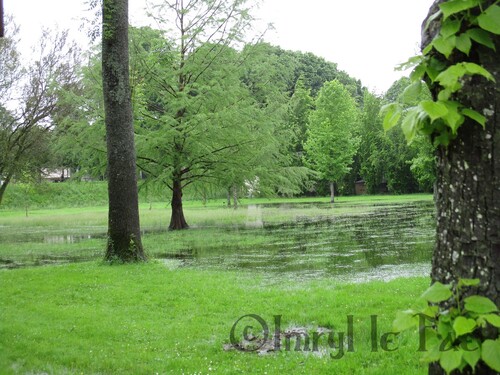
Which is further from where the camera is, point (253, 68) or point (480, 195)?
point (253, 68)

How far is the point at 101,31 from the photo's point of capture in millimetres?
12883

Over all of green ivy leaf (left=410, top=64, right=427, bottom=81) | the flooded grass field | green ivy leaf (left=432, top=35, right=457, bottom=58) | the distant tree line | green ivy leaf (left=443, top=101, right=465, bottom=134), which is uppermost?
the distant tree line

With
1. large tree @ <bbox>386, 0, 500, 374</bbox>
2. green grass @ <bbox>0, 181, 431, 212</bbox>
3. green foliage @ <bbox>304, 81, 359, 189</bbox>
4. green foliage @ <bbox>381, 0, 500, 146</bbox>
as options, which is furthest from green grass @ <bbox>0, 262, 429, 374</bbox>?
green grass @ <bbox>0, 181, 431, 212</bbox>

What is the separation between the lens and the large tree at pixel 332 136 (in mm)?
47531

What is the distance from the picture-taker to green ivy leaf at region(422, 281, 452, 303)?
6.75 feet

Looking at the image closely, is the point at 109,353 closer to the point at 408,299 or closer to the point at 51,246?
the point at 408,299

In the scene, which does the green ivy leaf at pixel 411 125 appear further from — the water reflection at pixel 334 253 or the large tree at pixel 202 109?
the large tree at pixel 202 109

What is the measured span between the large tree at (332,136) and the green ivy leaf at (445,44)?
45.1m

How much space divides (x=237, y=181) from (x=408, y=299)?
55.5ft

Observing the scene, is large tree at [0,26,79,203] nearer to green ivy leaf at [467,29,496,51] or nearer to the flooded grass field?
the flooded grass field

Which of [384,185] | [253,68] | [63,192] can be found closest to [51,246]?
[253,68]

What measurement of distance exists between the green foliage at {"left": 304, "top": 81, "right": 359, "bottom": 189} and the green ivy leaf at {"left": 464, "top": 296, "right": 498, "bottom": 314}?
1768 inches

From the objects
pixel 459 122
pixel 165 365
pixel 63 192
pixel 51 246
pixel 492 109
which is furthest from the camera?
pixel 63 192

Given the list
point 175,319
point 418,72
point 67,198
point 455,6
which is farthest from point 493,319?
point 67,198
